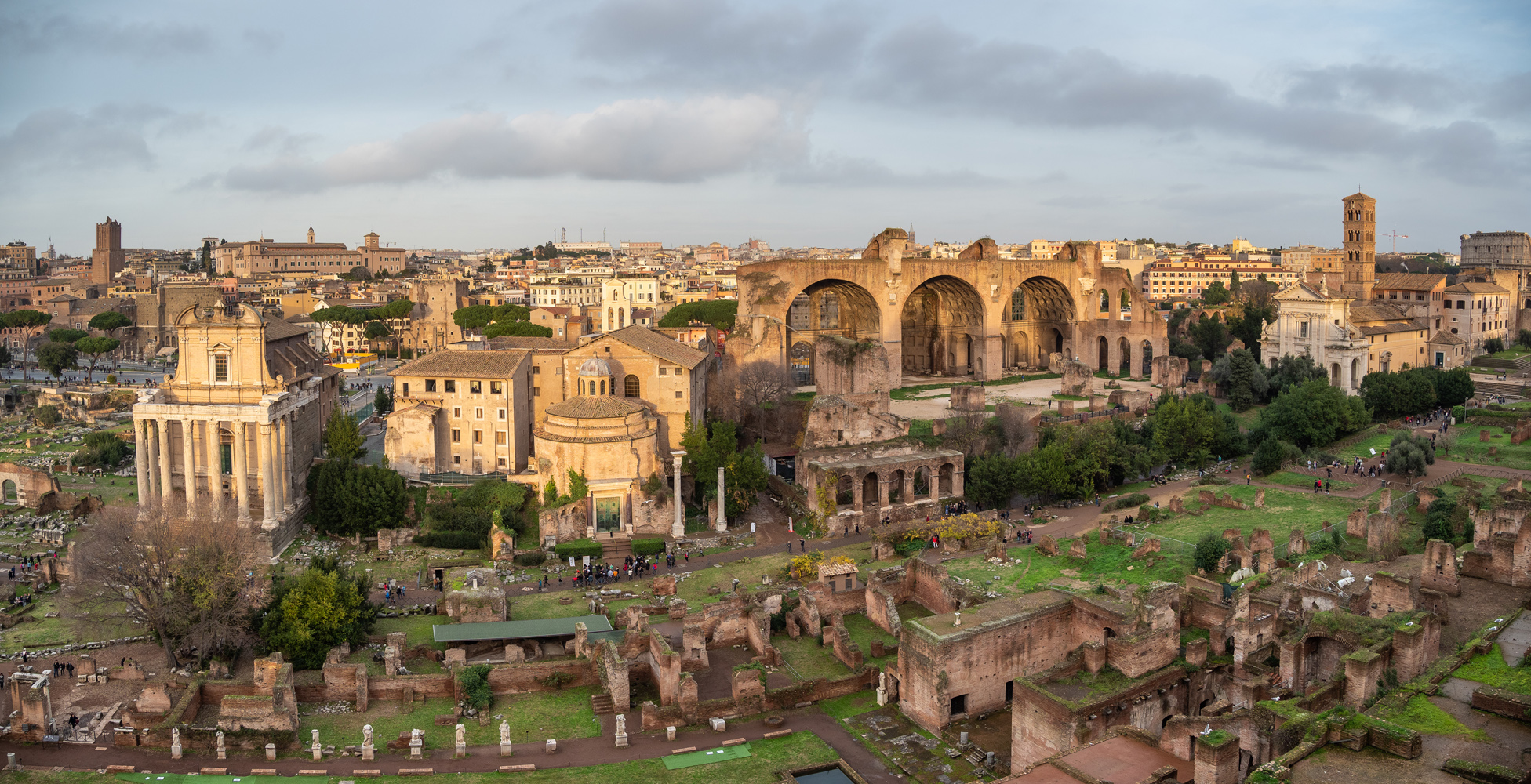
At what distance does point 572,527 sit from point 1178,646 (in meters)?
21.6

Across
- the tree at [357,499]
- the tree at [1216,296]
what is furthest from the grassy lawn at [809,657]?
the tree at [1216,296]

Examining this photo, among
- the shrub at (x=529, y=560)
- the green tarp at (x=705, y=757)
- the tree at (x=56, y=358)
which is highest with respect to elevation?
the tree at (x=56, y=358)

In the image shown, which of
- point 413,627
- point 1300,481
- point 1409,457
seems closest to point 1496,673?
point 1300,481

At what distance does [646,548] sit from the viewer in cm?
3825

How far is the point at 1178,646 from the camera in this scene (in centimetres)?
2494

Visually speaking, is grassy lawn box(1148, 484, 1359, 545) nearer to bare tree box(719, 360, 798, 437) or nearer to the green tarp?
the green tarp

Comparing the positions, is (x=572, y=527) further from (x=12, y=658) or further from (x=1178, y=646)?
(x=1178, y=646)

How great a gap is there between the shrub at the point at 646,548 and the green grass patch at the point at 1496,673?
23.9m

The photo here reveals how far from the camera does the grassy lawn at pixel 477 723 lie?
2497 centimetres

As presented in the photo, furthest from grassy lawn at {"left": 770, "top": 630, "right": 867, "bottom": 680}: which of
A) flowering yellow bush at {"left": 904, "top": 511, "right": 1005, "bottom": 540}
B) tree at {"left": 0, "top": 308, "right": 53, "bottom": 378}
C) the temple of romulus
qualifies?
tree at {"left": 0, "top": 308, "right": 53, "bottom": 378}

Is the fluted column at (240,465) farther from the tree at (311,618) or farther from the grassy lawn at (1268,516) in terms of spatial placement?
the grassy lawn at (1268,516)

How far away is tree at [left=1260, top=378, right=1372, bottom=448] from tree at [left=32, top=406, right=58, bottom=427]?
66812 millimetres

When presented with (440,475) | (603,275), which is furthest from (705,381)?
(603,275)

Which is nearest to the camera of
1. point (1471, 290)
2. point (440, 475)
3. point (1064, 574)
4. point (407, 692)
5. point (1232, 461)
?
point (407, 692)
